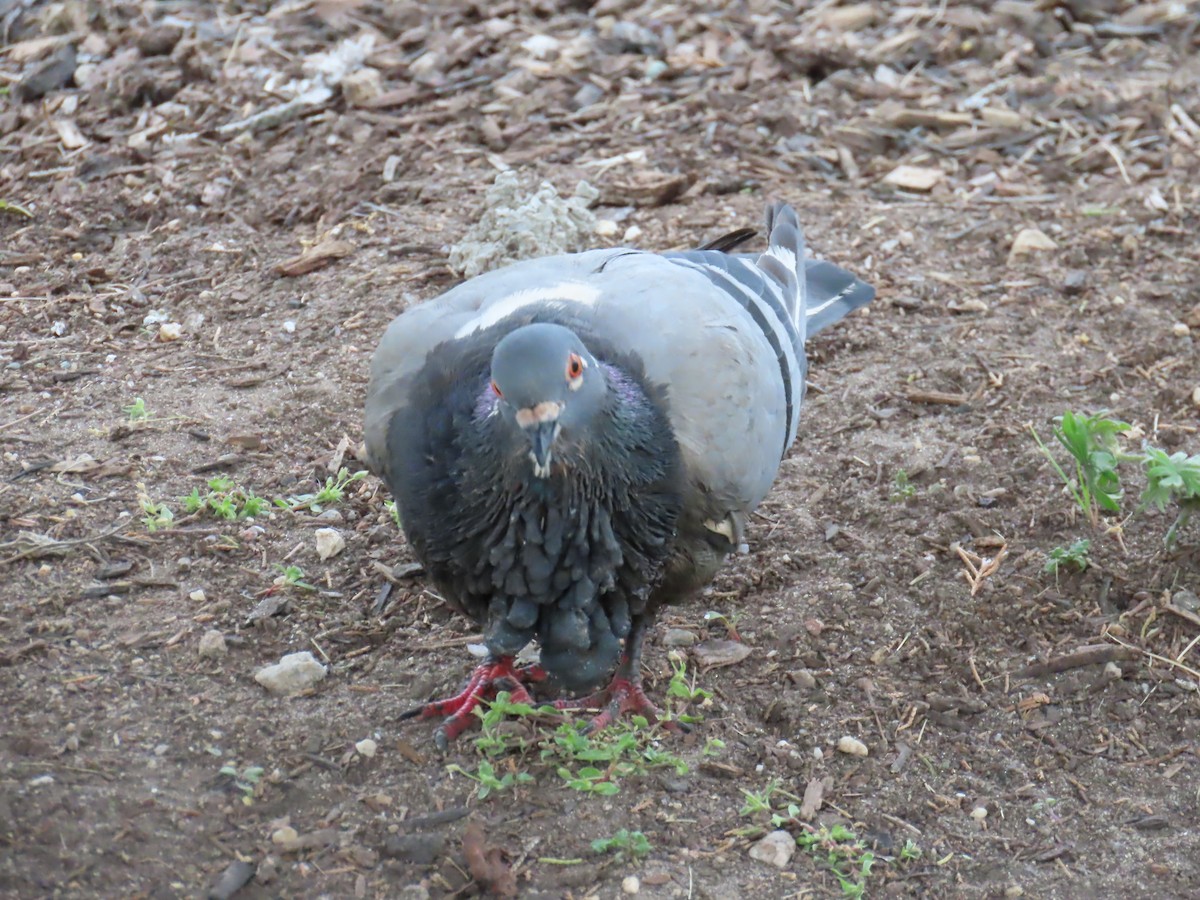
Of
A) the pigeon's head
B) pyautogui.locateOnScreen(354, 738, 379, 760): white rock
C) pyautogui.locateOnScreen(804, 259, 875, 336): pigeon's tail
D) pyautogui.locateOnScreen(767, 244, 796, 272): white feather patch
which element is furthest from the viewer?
pyautogui.locateOnScreen(804, 259, 875, 336): pigeon's tail

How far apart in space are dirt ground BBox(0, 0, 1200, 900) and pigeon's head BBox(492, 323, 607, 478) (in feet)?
3.51

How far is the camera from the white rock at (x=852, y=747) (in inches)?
152

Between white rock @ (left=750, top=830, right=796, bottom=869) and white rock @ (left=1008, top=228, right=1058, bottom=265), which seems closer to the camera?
white rock @ (left=750, top=830, right=796, bottom=869)

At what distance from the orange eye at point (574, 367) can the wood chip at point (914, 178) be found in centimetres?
395

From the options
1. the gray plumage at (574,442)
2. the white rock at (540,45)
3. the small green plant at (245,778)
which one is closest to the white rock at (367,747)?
the small green plant at (245,778)

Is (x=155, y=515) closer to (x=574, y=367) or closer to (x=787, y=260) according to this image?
(x=574, y=367)

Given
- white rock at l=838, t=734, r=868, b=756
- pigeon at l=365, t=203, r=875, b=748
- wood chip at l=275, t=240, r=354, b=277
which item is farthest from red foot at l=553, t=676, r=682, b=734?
wood chip at l=275, t=240, r=354, b=277

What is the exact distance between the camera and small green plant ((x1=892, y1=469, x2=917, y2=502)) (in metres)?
4.87

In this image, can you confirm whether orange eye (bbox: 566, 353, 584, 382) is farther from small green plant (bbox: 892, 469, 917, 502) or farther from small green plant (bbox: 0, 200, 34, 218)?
small green plant (bbox: 0, 200, 34, 218)

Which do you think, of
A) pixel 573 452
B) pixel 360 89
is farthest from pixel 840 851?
pixel 360 89

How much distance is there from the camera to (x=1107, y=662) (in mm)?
4152

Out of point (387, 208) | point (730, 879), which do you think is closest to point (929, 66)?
point (387, 208)

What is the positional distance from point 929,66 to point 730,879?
18.5ft

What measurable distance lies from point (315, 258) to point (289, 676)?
2.54 m
